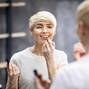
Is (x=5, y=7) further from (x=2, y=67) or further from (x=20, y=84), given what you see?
(x=20, y=84)

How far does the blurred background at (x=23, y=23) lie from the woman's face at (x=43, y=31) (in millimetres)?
2591

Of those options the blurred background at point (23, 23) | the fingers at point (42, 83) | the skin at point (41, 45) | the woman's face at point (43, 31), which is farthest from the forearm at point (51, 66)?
the blurred background at point (23, 23)

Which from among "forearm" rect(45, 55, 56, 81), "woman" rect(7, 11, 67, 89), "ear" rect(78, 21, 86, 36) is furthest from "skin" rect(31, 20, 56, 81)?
"ear" rect(78, 21, 86, 36)

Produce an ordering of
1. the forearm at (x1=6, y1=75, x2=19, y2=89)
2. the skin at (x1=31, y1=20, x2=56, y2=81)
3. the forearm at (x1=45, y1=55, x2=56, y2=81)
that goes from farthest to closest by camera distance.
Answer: the skin at (x1=31, y1=20, x2=56, y2=81) → the forearm at (x1=6, y1=75, x2=19, y2=89) → the forearm at (x1=45, y1=55, x2=56, y2=81)

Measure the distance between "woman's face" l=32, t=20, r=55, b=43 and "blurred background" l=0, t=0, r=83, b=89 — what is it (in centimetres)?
259

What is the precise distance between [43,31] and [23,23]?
120 inches

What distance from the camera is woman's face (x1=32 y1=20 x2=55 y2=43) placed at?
3.07 m

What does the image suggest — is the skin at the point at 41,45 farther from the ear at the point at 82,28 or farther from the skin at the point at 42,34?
the ear at the point at 82,28

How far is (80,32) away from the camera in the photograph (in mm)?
1796

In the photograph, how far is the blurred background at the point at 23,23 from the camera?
596 centimetres

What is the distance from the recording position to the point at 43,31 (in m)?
3.11

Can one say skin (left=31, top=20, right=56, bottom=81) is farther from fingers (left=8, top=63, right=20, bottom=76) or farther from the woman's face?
fingers (left=8, top=63, right=20, bottom=76)

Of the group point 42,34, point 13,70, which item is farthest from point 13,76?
point 42,34

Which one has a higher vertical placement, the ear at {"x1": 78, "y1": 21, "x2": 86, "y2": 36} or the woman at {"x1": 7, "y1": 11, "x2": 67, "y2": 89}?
the ear at {"x1": 78, "y1": 21, "x2": 86, "y2": 36}
